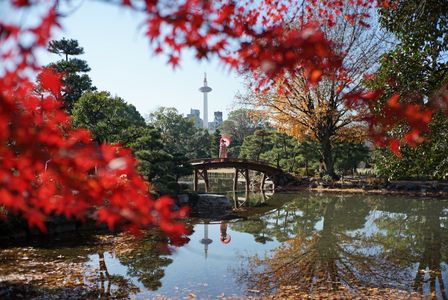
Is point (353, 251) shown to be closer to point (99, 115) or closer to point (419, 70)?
point (419, 70)

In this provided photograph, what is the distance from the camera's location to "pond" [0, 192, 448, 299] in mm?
6207

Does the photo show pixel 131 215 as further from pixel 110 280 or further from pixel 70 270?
pixel 70 270

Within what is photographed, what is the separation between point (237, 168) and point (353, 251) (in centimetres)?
1462

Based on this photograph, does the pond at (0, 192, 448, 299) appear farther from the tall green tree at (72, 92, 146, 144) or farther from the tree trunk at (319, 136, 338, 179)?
the tree trunk at (319, 136, 338, 179)

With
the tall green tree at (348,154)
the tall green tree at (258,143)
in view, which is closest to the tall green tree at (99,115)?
the tall green tree at (348,154)

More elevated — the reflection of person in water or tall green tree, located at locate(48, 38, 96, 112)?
tall green tree, located at locate(48, 38, 96, 112)

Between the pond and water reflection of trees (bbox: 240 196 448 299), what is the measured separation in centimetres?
2

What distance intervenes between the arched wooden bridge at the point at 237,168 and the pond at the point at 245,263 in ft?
29.0

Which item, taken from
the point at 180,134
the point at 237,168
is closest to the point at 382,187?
the point at 237,168

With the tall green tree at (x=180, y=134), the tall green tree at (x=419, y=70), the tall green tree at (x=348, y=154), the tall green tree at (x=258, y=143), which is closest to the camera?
the tall green tree at (x=419, y=70)

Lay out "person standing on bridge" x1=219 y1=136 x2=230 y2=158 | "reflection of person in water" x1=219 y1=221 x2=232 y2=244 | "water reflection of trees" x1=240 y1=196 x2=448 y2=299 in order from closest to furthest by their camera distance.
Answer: "water reflection of trees" x1=240 y1=196 x2=448 y2=299
"reflection of person in water" x1=219 y1=221 x2=232 y2=244
"person standing on bridge" x1=219 y1=136 x2=230 y2=158

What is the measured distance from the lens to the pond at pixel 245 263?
244 inches

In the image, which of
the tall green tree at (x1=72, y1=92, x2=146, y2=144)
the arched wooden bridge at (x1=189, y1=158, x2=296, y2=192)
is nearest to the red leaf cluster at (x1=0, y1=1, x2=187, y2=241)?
the tall green tree at (x1=72, y1=92, x2=146, y2=144)

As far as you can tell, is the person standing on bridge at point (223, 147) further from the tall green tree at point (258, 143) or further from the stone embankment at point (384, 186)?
the tall green tree at point (258, 143)
